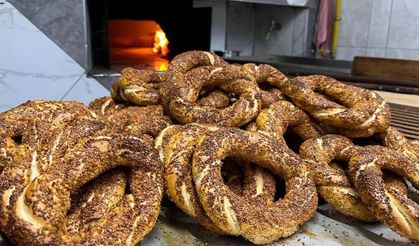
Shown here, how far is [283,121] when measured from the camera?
1445 millimetres

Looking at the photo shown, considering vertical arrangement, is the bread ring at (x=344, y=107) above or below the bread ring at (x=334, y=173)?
above

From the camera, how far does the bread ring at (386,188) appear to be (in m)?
1.11

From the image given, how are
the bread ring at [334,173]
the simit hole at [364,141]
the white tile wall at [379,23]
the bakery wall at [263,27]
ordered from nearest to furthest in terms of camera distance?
the bread ring at [334,173] < the simit hole at [364,141] < the white tile wall at [379,23] < the bakery wall at [263,27]

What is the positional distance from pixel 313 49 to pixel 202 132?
3.98 m

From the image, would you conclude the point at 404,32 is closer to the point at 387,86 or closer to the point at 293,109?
the point at 387,86

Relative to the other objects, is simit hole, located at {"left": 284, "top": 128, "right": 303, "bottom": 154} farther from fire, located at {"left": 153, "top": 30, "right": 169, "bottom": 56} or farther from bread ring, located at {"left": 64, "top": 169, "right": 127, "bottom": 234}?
fire, located at {"left": 153, "top": 30, "right": 169, "bottom": 56}

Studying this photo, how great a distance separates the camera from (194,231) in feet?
3.82

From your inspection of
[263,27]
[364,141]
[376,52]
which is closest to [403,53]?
[376,52]

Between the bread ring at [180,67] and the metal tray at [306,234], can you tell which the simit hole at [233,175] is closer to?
the metal tray at [306,234]

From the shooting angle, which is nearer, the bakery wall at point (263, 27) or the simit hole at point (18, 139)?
the simit hole at point (18, 139)

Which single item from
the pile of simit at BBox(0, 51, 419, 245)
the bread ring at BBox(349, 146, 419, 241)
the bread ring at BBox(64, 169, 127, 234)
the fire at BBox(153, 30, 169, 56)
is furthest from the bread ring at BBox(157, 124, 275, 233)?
the fire at BBox(153, 30, 169, 56)

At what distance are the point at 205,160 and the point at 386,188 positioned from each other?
Result: 60cm

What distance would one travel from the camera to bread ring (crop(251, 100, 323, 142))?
1.39 metres

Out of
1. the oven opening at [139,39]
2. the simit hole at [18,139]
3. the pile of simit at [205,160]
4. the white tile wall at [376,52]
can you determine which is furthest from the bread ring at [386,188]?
the oven opening at [139,39]
